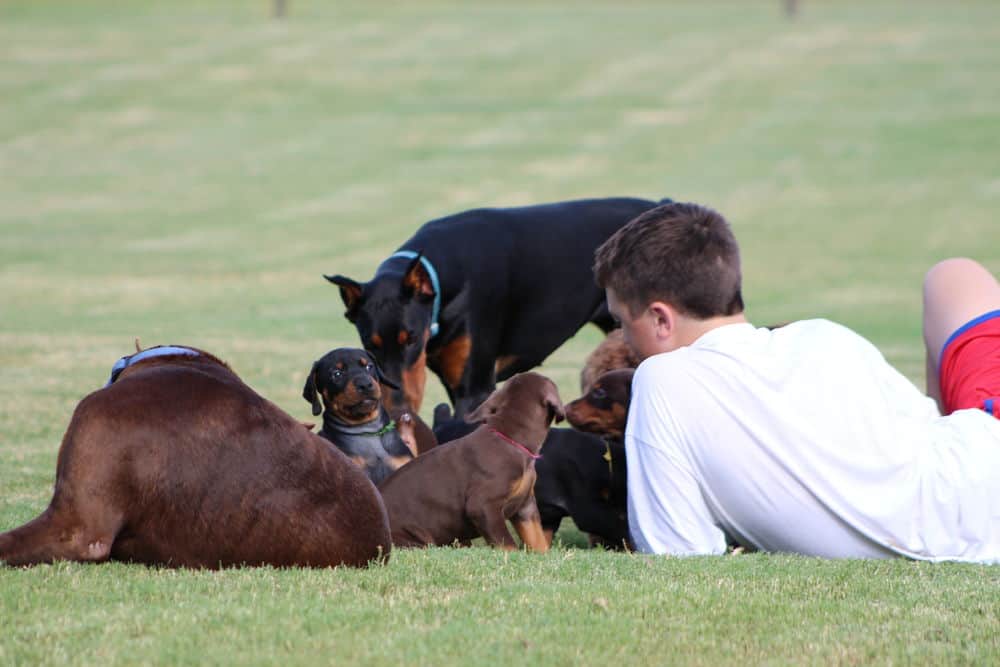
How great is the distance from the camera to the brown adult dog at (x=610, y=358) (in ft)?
25.9

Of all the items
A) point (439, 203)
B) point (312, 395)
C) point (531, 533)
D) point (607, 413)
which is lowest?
point (439, 203)

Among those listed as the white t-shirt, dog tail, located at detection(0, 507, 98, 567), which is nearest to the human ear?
the white t-shirt

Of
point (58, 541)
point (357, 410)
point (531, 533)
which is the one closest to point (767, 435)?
point (531, 533)

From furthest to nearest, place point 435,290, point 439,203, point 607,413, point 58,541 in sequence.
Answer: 1. point 439,203
2. point 435,290
3. point 607,413
4. point 58,541

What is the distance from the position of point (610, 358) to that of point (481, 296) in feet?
3.44

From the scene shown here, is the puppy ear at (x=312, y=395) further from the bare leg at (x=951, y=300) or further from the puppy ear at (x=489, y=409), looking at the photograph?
the bare leg at (x=951, y=300)

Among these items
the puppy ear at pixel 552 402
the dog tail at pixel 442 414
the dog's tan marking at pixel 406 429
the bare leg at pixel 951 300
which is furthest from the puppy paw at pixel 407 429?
the bare leg at pixel 951 300

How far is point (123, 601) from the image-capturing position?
3.99 meters

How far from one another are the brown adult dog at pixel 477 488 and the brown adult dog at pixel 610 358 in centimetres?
170

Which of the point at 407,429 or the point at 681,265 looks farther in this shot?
the point at 407,429

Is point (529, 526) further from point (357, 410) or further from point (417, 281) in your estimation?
point (417, 281)

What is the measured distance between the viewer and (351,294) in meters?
7.85

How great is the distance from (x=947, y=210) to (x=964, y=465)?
22.3 m

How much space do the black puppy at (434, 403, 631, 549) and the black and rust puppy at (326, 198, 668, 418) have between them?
1237 millimetres
